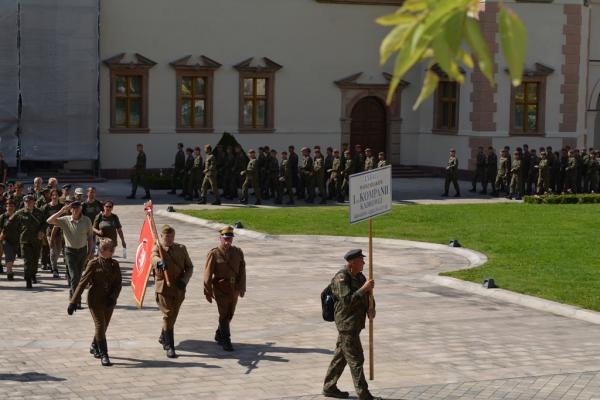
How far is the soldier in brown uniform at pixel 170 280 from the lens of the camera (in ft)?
46.6

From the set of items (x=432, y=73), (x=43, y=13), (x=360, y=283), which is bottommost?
(x=360, y=283)

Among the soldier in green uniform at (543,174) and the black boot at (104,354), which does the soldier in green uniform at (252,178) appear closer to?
the soldier in green uniform at (543,174)

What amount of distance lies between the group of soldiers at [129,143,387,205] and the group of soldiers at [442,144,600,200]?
144 inches

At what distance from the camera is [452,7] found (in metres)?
3.57

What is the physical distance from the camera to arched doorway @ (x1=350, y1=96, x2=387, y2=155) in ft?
143

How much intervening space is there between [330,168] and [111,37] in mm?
9148

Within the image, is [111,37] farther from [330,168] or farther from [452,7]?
[452,7]

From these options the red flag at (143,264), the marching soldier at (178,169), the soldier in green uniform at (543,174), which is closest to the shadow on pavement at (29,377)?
the red flag at (143,264)

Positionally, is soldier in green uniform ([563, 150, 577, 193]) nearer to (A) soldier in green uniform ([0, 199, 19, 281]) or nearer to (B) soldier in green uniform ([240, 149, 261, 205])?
(B) soldier in green uniform ([240, 149, 261, 205])

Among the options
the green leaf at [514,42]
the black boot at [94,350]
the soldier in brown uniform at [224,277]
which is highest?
the green leaf at [514,42]

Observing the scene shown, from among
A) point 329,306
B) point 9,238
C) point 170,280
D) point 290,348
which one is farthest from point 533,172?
point 329,306

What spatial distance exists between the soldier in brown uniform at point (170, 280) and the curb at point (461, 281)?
6.15 m

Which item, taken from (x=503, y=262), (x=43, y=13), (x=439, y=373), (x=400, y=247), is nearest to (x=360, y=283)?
(x=439, y=373)

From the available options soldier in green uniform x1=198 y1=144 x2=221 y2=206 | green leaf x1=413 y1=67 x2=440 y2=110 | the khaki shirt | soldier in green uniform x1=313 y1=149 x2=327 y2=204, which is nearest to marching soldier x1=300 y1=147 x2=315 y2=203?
soldier in green uniform x1=313 y1=149 x2=327 y2=204
